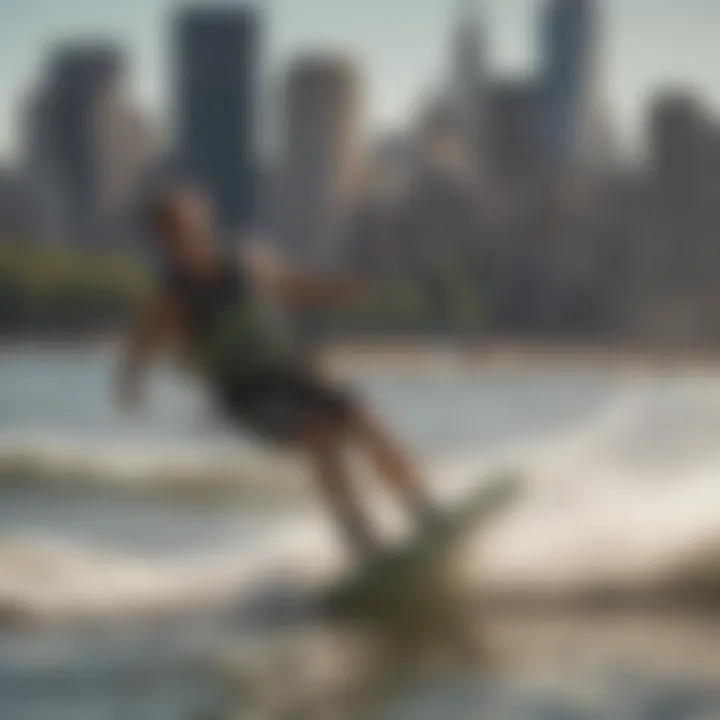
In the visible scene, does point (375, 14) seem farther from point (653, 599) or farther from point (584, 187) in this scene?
point (653, 599)

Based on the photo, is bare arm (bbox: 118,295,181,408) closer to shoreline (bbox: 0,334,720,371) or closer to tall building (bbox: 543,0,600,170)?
shoreline (bbox: 0,334,720,371)

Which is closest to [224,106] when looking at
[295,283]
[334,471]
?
[295,283]

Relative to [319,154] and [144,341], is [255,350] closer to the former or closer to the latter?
[144,341]

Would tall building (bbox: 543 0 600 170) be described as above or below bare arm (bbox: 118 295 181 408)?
above

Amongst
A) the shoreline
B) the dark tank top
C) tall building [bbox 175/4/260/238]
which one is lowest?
the shoreline

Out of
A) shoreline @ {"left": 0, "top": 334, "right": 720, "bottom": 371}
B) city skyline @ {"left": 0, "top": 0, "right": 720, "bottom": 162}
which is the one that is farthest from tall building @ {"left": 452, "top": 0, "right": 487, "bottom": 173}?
shoreline @ {"left": 0, "top": 334, "right": 720, "bottom": 371}

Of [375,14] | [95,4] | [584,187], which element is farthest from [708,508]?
[95,4]
